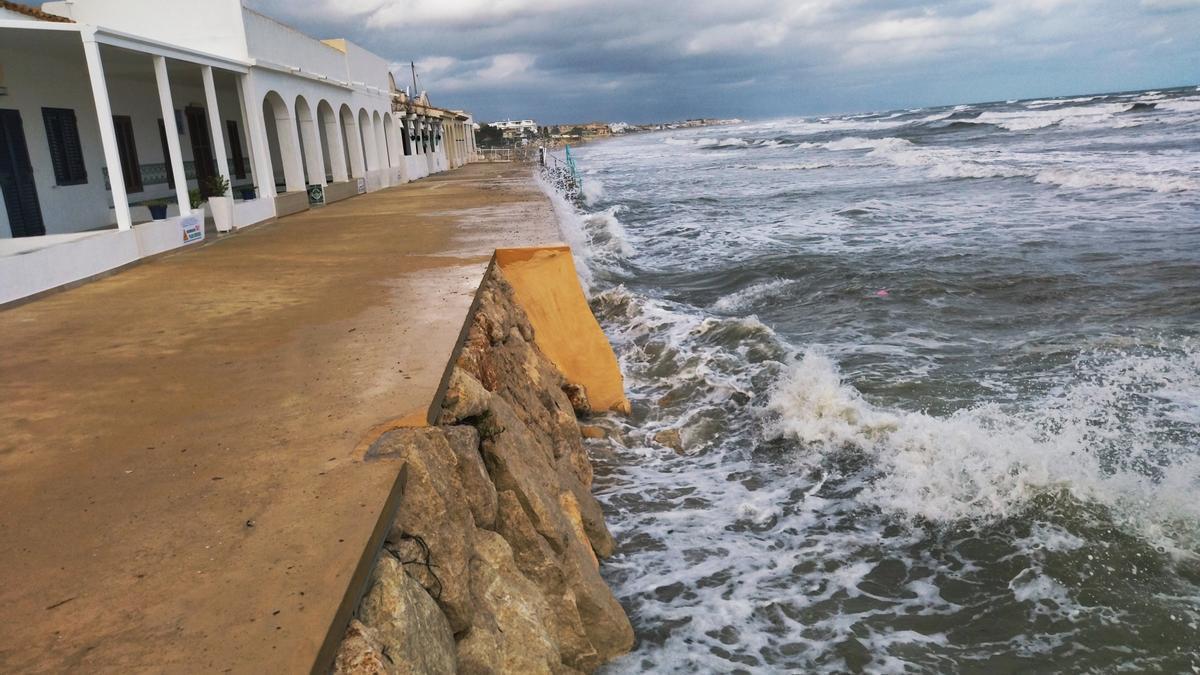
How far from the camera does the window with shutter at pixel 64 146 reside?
12367 millimetres

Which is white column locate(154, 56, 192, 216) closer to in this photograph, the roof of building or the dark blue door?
the roof of building

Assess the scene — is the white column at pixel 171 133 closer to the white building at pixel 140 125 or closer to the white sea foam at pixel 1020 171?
the white building at pixel 140 125

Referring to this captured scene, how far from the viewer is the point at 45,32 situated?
10.0 meters

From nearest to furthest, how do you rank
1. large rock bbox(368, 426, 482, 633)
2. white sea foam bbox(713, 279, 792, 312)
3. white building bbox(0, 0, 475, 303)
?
large rock bbox(368, 426, 482, 633), white building bbox(0, 0, 475, 303), white sea foam bbox(713, 279, 792, 312)

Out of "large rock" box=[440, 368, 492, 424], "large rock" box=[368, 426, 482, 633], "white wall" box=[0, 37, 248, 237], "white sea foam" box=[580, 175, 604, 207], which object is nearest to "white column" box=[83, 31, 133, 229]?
"white wall" box=[0, 37, 248, 237]

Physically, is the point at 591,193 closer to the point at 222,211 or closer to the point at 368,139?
the point at 368,139

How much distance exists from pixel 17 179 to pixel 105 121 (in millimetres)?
2699

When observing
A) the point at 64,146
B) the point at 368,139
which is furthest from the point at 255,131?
the point at 368,139

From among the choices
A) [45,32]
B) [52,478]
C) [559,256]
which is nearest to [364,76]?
[45,32]

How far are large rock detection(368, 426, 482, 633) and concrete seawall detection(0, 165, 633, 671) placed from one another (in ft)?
0.31

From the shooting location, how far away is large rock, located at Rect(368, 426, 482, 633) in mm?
3152

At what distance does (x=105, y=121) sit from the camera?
1008 cm

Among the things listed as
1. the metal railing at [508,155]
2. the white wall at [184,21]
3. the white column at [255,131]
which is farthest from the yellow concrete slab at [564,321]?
the metal railing at [508,155]

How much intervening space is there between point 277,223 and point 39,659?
46.8 feet
